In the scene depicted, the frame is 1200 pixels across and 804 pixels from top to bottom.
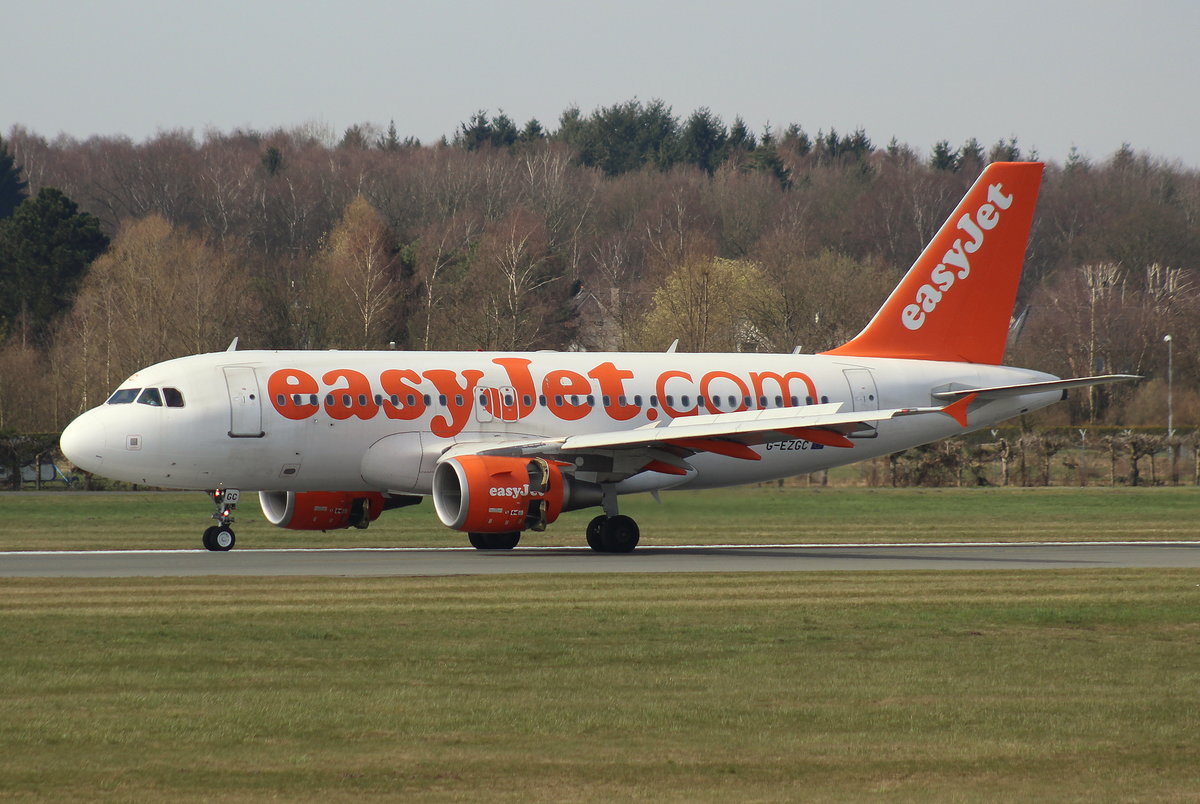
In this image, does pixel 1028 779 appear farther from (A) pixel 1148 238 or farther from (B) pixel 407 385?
(A) pixel 1148 238

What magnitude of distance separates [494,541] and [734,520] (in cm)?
1115

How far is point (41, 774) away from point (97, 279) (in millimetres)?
78869

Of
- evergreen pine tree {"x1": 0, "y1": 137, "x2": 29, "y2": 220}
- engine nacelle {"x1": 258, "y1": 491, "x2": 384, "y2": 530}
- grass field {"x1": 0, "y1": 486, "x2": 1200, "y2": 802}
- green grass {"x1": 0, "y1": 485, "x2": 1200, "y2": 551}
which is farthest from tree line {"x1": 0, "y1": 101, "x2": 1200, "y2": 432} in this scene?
grass field {"x1": 0, "y1": 486, "x2": 1200, "y2": 802}

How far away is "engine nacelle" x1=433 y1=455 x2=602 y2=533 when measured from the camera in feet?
97.6

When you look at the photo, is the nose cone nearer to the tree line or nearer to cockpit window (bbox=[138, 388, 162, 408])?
cockpit window (bbox=[138, 388, 162, 408])

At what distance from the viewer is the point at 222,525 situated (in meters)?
31.3

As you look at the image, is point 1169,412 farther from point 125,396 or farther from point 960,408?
point 125,396

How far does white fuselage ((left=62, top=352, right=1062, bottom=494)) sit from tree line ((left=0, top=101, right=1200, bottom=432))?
4156 cm

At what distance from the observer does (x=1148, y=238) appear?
12231 cm

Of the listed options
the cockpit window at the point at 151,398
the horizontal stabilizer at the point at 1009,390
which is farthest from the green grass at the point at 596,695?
the horizontal stabilizer at the point at 1009,390

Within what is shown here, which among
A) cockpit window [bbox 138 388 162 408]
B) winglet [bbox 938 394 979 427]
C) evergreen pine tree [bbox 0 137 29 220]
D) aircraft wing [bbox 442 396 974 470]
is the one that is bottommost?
aircraft wing [bbox 442 396 974 470]

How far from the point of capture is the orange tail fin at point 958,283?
38.1 metres

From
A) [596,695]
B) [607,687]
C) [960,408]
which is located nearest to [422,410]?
[960,408]

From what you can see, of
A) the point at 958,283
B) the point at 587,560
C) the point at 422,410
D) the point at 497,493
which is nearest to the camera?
the point at 587,560
